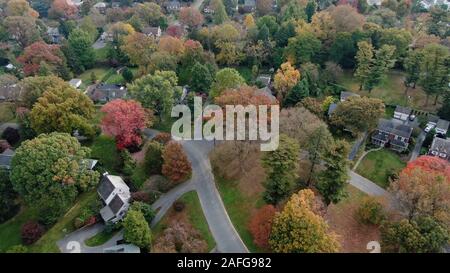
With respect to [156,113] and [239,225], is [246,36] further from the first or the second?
[239,225]

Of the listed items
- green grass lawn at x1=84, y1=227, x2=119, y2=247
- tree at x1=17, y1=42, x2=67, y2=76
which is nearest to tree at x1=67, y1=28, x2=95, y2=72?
tree at x1=17, y1=42, x2=67, y2=76

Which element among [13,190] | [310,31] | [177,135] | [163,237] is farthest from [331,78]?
[13,190]

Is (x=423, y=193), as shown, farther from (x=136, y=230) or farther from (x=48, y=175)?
(x=48, y=175)

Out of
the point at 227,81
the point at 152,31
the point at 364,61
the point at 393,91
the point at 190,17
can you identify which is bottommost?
the point at 393,91

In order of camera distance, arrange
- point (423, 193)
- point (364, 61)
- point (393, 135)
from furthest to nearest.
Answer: point (364, 61) < point (393, 135) < point (423, 193)

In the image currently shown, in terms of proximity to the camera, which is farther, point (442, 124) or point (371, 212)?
point (442, 124)

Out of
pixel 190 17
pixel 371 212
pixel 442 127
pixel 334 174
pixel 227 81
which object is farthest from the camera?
pixel 190 17

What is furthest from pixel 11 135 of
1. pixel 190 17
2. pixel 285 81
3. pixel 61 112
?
pixel 190 17
